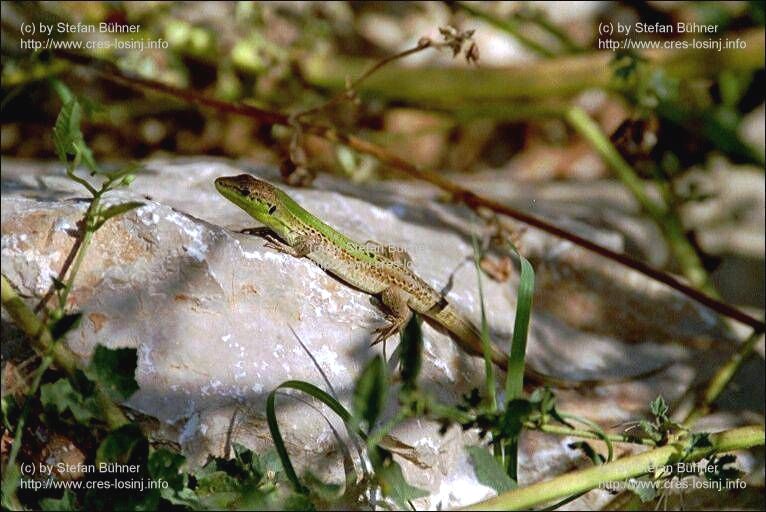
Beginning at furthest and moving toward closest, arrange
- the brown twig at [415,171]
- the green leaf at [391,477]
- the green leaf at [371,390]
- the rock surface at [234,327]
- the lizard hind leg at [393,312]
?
the brown twig at [415,171]
the lizard hind leg at [393,312]
the rock surface at [234,327]
the green leaf at [391,477]
the green leaf at [371,390]

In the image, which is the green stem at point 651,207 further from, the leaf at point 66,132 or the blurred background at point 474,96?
the leaf at point 66,132

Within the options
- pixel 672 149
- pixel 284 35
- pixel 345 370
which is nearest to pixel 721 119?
pixel 672 149

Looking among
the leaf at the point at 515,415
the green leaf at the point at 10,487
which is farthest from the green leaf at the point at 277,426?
the green leaf at the point at 10,487

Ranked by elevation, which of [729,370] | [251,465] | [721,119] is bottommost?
[251,465]

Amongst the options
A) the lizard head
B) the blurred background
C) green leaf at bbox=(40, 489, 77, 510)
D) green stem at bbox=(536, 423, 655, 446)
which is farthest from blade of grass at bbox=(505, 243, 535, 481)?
the blurred background

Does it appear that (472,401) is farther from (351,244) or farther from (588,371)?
(588,371)

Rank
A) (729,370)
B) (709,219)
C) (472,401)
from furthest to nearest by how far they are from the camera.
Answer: (709,219)
(729,370)
(472,401)

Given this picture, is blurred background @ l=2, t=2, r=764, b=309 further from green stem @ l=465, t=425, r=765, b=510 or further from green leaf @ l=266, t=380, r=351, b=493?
green leaf @ l=266, t=380, r=351, b=493
